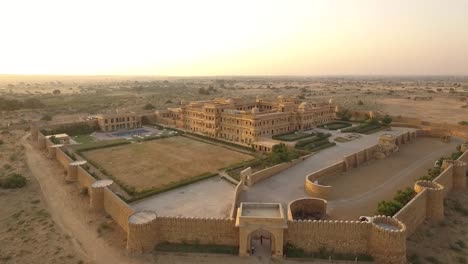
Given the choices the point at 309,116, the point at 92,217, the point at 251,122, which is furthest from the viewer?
the point at 309,116

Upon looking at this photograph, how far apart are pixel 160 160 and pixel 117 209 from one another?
19.0m

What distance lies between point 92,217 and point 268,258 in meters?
17.3

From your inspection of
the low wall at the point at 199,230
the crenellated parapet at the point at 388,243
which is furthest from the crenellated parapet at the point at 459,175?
the low wall at the point at 199,230

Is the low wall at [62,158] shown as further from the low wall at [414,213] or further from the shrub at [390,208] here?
the low wall at [414,213]

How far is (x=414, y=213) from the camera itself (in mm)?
28203

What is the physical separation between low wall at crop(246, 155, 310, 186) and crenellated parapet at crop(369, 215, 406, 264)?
51.3 ft

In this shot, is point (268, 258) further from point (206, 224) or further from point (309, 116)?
point (309, 116)

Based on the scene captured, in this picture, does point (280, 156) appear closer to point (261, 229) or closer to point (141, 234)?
point (261, 229)

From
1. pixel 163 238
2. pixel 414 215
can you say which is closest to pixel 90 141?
pixel 163 238

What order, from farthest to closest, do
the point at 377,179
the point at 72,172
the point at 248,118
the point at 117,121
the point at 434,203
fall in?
the point at 117,121
the point at 248,118
the point at 72,172
the point at 377,179
the point at 434,203

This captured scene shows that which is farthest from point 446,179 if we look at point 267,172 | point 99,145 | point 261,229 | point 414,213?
point 99,145

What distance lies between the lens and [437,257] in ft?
81.8

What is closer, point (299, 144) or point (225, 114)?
point (299, 144)

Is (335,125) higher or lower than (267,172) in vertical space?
higher
